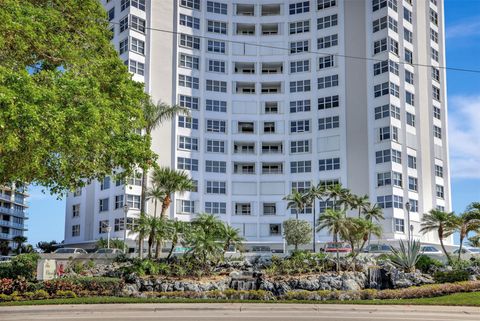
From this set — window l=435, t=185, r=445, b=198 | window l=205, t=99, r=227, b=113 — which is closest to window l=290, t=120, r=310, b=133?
window l=205, t=99, r=227, b=113

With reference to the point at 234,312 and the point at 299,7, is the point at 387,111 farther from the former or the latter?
the point at 234,312

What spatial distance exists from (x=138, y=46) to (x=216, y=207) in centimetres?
2361

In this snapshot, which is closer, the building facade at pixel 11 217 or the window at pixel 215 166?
the window at pixel 215 166

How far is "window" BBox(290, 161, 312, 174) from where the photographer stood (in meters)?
82.9

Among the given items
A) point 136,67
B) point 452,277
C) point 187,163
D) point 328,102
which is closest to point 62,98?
point 452,277

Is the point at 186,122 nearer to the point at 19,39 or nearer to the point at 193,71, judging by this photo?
the point at 193,71

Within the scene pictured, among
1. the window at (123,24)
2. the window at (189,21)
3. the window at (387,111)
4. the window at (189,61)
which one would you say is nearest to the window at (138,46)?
the window at (123,24)

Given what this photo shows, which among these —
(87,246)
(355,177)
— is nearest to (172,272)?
(87,246)

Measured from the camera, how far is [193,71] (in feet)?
275

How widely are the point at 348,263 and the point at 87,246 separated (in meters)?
41.7

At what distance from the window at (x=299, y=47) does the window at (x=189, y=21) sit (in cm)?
1379

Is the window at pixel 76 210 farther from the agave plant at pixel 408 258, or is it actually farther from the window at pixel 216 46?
the agave plant at pixel 408 258

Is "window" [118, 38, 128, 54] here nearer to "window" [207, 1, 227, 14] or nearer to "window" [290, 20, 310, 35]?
"window" [207, 1, 227, 14]

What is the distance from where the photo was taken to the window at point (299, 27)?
285 feet
